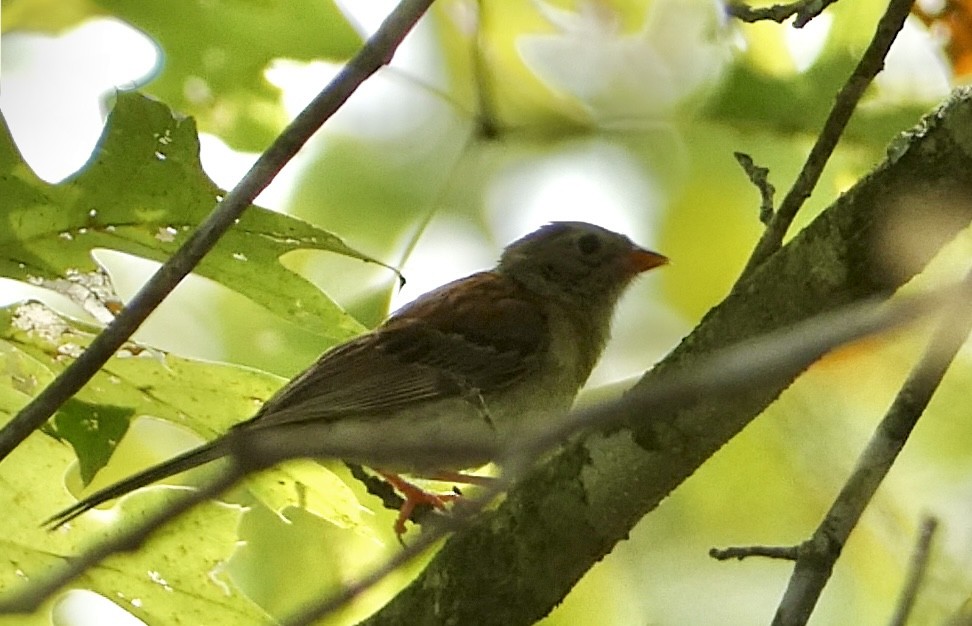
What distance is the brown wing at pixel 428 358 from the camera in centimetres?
263

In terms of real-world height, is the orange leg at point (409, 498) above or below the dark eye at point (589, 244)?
below

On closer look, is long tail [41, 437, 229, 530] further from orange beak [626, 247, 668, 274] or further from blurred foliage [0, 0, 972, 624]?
orange beak [626, 247, 668, 274]

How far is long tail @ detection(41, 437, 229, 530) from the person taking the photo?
2.01 metres

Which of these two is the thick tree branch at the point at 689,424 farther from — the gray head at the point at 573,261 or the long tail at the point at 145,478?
the gray head at the point at 573,261

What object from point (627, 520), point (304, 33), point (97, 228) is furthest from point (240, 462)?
point (304, 33)

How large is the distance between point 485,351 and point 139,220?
1022 mm

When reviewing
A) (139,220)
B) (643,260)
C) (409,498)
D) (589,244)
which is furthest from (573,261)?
(139,220)

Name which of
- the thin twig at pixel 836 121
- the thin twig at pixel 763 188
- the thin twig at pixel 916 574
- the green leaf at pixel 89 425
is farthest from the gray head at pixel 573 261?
the thin twig at pixel 916 574

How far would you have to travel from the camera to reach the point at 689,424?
159 cm

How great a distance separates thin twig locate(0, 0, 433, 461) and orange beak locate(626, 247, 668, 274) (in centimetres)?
152

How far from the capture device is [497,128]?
3.01 meters

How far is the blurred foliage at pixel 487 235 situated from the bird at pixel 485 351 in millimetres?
76

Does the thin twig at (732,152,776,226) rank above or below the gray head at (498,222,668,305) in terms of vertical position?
below

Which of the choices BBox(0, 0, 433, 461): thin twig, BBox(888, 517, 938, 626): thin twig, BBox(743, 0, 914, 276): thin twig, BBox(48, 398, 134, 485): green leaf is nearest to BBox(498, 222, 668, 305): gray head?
BBox(743, 0, 914, 276): thin twig
